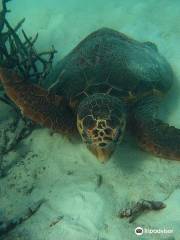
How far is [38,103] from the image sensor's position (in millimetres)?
3324

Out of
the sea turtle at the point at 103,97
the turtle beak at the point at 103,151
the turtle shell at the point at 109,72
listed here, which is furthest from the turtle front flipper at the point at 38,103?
the turtle beak at the point at 103,151

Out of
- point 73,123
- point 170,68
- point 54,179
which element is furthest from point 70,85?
point 170,68

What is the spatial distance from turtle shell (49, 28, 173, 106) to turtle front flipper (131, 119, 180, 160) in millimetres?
372

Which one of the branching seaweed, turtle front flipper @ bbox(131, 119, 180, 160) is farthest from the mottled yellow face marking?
the branching seaweed

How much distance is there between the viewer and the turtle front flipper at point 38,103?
326 cm

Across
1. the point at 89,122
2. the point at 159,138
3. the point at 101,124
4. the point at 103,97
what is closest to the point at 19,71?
the point at 103,97

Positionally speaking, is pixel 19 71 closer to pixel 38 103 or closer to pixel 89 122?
pixel 38 103

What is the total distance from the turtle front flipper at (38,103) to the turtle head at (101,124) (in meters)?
0.29

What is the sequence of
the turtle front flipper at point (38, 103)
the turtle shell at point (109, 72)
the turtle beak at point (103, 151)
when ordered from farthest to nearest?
the turtle shell at point (109, 72) → the turtle front flipper at point (38, 103) → the turtle beak at point (103, 151)

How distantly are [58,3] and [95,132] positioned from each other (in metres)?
4.57

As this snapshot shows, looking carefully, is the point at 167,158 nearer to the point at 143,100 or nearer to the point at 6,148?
the point at 143,100

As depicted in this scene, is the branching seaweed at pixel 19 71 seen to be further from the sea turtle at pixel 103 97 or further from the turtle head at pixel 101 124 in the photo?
the turtle head at pixel 101 124

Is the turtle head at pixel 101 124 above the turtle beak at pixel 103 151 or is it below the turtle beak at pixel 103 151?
above

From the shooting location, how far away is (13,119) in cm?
389
